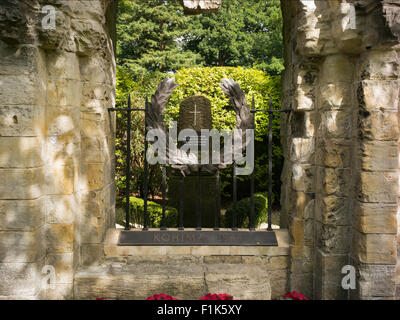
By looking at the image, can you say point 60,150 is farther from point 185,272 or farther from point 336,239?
point 336,239

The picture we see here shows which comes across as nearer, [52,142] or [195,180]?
[52,142]

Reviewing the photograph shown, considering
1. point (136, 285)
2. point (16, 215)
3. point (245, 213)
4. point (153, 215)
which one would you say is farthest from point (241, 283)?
point (153, 215)

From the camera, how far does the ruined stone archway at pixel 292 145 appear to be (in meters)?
2.82

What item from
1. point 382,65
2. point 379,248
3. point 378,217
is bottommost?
point 379,248

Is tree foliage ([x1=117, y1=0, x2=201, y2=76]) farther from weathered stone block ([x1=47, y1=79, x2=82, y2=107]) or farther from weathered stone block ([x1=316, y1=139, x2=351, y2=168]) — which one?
weathered stone block ([x1=316, y1=139, x2=351, y2=168])

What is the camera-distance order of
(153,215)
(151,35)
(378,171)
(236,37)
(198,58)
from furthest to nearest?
1. (236,37)
2. (198,58)
3. (151,35)
4. (153,215)
5. (378,171)

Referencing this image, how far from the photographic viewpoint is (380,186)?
2893 millimetres

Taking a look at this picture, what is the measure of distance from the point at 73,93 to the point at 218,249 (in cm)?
214

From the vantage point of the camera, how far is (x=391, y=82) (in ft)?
9.46

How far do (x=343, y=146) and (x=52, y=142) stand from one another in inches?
107

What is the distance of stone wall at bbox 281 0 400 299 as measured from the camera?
2881mm

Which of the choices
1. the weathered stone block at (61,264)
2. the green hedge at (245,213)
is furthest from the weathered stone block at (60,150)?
the green hedge at (245,213)

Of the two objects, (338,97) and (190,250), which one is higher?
(338,97)

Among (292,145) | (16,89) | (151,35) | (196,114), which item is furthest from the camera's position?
(151,35)
